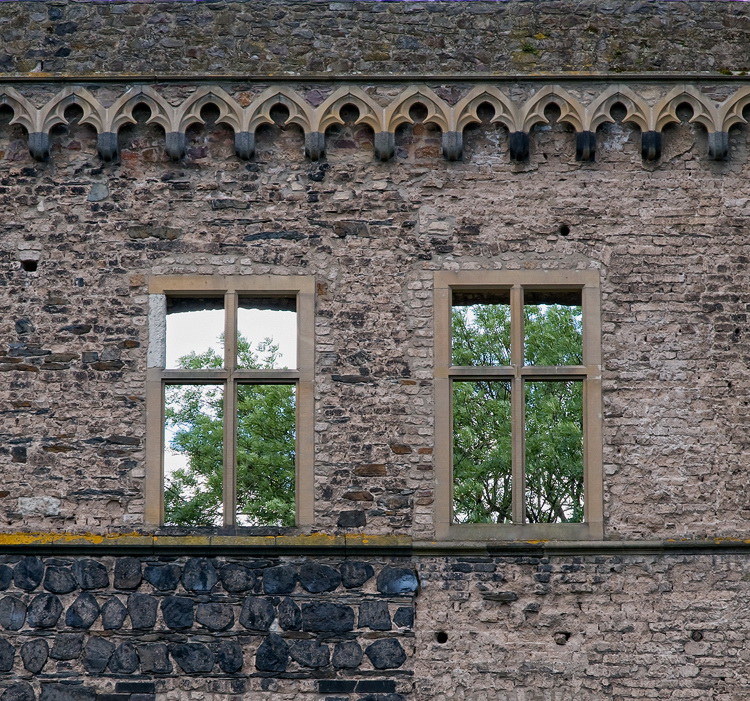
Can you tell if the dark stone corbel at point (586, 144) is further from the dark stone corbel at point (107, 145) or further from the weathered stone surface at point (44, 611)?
the weathered stone surface at point (44, 611)

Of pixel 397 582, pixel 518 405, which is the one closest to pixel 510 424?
pixel 518 405

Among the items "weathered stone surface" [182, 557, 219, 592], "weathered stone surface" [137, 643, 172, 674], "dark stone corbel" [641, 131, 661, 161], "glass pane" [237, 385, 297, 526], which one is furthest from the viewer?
"dark stone corbel" [641, 131, 661, 161]

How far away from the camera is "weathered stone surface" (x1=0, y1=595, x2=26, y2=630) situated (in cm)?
1028

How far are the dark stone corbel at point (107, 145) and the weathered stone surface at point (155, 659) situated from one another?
12.0 ft

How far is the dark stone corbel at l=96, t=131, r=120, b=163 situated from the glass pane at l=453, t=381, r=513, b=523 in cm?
312

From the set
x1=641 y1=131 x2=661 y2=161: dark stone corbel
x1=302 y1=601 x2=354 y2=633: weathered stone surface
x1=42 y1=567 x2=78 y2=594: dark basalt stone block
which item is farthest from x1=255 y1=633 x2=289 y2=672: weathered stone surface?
x1=641 y1=131 x2=661 y2=161: dark stone corbel

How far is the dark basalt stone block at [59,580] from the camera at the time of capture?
10.3 metres

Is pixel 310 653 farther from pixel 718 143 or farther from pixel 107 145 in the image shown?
pixel 718 143

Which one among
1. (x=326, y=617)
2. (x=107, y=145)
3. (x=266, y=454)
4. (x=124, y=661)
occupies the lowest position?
(x=124, y=661)

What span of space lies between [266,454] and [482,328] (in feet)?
6.28

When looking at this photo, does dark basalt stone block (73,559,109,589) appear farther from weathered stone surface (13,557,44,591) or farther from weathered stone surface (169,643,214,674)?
weathered stone surface (169,643,214,674)

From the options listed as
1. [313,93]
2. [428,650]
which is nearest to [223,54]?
Result: [313,93]

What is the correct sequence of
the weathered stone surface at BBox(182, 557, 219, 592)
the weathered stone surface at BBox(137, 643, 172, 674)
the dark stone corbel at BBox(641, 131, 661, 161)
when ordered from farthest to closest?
the dark stone corbel at BBox(641, 131, 661, 161) < the weathered stone surface at BBox(182, 557, 219, 592) < the weathered stone surface at BBox(137, 643, 172, 674)

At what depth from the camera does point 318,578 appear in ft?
33.9
